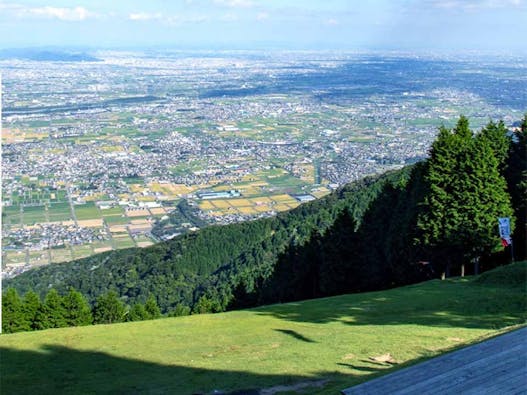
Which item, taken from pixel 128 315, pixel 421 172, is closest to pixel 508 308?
pixel 421 172

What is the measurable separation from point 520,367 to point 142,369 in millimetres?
10382

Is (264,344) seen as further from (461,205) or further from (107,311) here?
(107,311)

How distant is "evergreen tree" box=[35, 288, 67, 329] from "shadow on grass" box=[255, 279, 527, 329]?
50.4 ft

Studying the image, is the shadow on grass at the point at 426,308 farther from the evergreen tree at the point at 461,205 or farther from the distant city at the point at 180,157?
the distant city at the point at 180,157

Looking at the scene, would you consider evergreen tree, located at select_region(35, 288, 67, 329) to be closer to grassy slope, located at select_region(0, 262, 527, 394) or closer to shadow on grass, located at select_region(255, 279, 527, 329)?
grassy slope, located at select_region(0, 262, 527, 394)

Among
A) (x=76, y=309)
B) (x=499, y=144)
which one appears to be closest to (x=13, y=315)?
(x=76, y=309)

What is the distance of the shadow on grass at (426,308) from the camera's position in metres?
20.1

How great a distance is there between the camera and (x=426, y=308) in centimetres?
2248

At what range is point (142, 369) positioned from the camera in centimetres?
1677

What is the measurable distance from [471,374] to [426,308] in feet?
42.9

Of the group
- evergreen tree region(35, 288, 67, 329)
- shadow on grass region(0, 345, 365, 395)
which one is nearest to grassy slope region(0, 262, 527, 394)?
shadow on grass region(0, 345, 365, 395)

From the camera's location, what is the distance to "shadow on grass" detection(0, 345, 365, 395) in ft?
47.5

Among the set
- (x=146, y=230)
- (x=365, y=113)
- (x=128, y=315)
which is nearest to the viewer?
(x=128, y=315)

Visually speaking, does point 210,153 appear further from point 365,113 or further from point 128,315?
point 128,315
